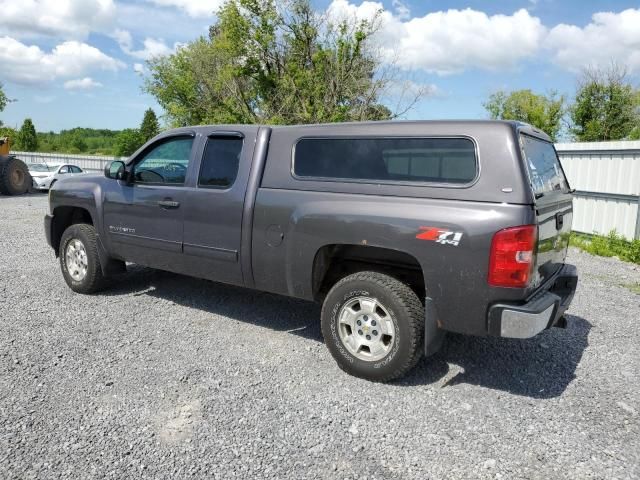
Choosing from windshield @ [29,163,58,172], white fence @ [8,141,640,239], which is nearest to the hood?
windshield @ [29,163,58,172]

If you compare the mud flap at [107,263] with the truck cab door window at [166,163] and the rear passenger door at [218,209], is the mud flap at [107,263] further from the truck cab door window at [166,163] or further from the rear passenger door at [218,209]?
the rear passenger door at [218,209]

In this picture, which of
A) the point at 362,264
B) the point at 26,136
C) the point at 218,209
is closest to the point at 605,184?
the point at 362,264

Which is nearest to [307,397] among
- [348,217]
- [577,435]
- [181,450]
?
[181,450]

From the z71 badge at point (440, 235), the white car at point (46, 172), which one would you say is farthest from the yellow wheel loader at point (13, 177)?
the z71 badge at point (440, 235)

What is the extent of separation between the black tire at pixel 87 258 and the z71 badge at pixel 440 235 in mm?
3835

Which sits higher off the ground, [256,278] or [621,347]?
[256,278]

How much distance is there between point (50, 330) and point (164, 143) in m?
2.10

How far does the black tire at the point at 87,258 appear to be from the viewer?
5.57m

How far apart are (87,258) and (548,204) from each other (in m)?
4.73

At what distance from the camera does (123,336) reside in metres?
4.58

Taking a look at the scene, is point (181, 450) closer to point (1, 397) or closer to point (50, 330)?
point (1, 397)

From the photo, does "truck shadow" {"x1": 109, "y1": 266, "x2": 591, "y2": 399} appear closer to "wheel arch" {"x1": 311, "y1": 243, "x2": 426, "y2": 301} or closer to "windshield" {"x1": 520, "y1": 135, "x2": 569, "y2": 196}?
"wheel arch" {"x1": 311, "y1": 243, "x2": 426, "y2": 301}

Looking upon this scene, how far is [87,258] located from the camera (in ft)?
18.5

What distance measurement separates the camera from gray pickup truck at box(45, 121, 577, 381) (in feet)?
10.7
